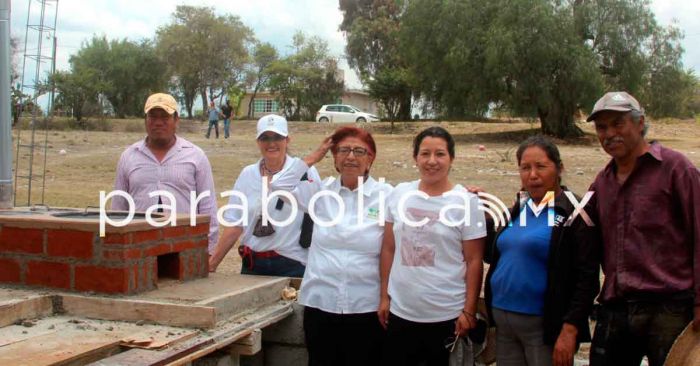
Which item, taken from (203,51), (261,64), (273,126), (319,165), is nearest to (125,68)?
(203,51)

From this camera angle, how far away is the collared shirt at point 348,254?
125 inches

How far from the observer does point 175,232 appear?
3.42m

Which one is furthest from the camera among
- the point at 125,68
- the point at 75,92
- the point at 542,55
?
the point at 125,68

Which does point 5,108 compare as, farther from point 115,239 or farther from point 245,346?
point 245,346

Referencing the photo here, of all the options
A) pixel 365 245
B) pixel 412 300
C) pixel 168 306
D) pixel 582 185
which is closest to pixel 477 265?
pixel 412 300

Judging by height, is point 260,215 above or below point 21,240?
above

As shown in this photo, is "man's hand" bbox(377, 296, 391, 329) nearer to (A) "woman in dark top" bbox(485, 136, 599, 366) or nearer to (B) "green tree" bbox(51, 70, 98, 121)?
(A) "woman in dark top" bbox(485, 136, 599, 366)

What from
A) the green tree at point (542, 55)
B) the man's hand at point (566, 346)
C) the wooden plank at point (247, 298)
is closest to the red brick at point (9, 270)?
the wooden plank at point (247, 298)

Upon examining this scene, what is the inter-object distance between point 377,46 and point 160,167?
41.3m

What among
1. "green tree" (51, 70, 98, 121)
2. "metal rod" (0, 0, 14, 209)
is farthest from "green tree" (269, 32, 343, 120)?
"metal rod" (0, 0, 14, 209)

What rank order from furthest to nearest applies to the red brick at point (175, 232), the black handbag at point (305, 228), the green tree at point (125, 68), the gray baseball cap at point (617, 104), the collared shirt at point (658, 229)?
the green tree at point (125, 68) → the black handbag at point (305, 228) → the red brick at point (175, 232) → the gray baseball cap at point (617, 104) → the collared shirt at point (658, 229)

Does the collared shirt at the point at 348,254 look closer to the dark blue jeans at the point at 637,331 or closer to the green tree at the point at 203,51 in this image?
the dark blue jeans at the point at 637,331

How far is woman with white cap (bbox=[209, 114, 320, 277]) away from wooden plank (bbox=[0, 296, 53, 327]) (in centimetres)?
105

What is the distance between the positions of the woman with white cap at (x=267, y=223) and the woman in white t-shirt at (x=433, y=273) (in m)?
0.84
